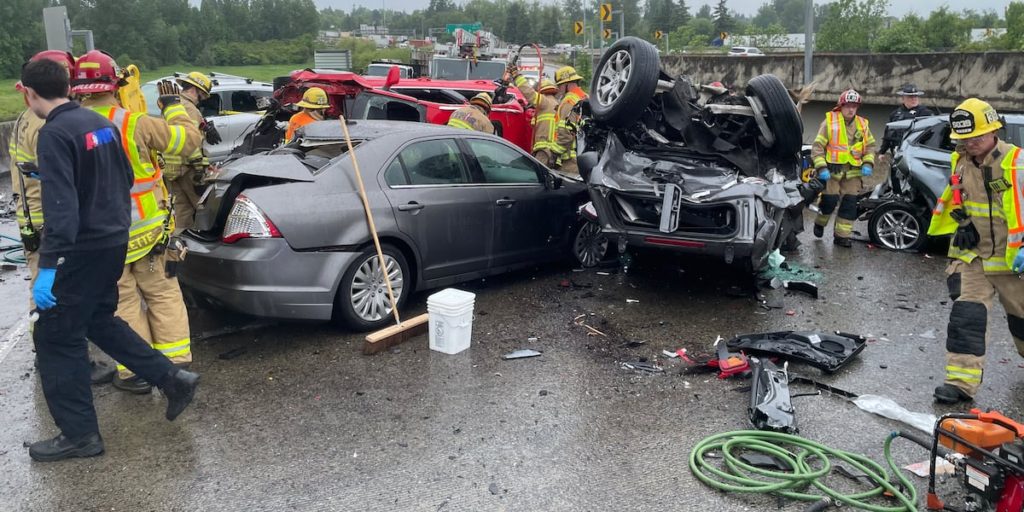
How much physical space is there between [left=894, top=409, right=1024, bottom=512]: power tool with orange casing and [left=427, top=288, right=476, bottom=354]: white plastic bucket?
2901mm

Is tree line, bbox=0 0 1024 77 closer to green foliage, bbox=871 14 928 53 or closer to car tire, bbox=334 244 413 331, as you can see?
green foliage, bbox=871 14 928 53

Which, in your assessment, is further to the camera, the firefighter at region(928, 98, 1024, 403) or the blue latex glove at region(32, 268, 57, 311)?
the firefighter at region(928, 98, 1024, 403)

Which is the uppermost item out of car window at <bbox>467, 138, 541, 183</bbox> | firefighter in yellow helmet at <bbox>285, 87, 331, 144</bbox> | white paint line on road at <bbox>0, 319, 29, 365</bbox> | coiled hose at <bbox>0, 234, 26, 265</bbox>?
firefighter in yellow helmet at <bbox>285, 87, 331, 144</bbox>

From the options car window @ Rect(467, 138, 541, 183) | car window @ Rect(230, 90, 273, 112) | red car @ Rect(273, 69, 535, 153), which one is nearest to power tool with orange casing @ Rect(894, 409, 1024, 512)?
car window @ Rect(467, 138, 541, 183)

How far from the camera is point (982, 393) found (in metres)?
4.73

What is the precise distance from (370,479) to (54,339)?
1.65 meters

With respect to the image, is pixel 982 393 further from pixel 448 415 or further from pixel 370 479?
pixel 370 479

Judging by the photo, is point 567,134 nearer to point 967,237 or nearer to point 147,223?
point 967,237

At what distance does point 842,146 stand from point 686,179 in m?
3.05

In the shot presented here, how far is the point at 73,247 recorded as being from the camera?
366 cm

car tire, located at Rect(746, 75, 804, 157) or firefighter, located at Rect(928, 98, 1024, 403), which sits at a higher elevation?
car tire, located at Rect(746, 75, 804, 157)

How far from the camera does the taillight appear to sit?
16.6 feet

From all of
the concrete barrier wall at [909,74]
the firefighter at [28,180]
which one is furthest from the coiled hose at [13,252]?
the concrete barrier wall at [909,74]

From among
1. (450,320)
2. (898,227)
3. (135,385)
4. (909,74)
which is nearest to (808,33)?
(909,74)
